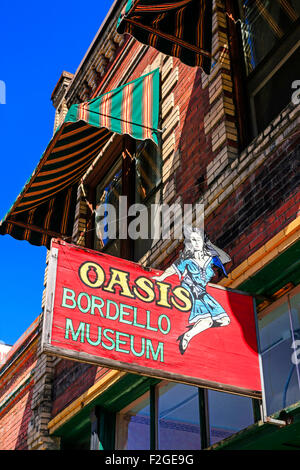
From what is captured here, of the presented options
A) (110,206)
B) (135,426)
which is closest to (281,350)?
(135,426)

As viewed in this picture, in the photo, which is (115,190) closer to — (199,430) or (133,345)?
(199,430)

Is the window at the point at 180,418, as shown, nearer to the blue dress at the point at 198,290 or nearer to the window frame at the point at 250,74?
the blue dress at the point at 198,290

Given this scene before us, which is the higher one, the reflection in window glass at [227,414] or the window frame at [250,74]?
the window frame at [250,74]

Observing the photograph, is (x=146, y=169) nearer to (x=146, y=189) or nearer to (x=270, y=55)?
(x=146, y=189)

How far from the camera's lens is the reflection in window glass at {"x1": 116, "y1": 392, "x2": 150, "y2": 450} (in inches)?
283

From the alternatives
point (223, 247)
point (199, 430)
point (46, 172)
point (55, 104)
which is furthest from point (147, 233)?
point (55, 104)

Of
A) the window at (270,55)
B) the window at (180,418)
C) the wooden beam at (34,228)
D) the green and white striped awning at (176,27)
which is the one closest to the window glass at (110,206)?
the wooden beam at (34,228)

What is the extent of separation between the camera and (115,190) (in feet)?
34.5

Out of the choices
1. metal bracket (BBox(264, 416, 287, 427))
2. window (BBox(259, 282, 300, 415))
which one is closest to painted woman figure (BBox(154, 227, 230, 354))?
window (BBox(259, 282, 300, 415))

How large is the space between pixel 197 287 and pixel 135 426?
3.11 meters

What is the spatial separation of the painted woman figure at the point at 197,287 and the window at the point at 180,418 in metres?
1.10

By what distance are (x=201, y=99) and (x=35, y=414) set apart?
544 cm

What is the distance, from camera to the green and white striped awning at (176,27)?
7223mm

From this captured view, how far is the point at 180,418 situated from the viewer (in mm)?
6566
